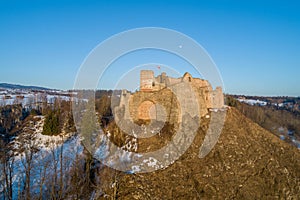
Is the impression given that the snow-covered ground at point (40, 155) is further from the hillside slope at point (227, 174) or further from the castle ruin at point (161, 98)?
the castle ruin at point (161, 98)

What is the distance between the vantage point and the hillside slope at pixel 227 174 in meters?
15.2

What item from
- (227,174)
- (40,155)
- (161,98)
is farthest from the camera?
(40,155)

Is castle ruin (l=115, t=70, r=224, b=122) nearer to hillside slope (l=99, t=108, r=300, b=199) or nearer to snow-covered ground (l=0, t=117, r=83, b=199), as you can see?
hillside slope (l=99, t=108, r=300, b=199)

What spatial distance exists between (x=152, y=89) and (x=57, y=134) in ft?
70.2

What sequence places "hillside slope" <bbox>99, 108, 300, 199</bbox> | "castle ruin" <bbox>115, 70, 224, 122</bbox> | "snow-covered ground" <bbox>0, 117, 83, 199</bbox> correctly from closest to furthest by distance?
"hillside slope" <bbox>99, 108, 300, 199</bbox>, "snow-covered ground" <bbox>0, 117, 83, 199</bbox>, "castle ruin" <bbox>115, 70, 224, 122</bbox>

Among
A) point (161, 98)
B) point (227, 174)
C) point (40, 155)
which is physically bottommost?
point (40, 155)

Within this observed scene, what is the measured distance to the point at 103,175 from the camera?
15.6 m

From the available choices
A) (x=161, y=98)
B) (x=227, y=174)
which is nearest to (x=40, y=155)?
(x=161, y=98)

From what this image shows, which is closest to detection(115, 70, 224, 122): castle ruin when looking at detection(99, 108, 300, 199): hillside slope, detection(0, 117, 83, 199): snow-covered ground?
detection(99, 108, 300, 199): hillside slope

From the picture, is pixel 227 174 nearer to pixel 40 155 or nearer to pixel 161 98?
→ pixel 161 98

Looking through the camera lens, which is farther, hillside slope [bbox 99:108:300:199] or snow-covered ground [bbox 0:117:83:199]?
snow-covered ground [bbox 0:117:83:199]

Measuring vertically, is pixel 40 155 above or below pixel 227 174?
below

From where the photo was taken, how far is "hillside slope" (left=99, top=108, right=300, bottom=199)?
50.0ft

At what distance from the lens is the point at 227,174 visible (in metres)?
18.6
